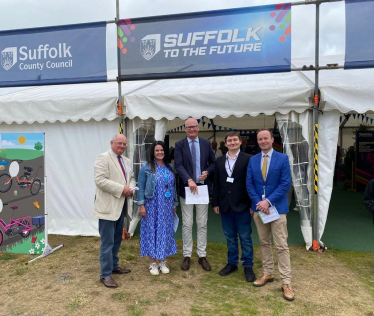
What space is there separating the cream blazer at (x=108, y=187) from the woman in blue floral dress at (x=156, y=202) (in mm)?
243

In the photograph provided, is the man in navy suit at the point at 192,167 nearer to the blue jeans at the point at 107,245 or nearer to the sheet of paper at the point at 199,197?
the sheet of paper at the point at 199,197

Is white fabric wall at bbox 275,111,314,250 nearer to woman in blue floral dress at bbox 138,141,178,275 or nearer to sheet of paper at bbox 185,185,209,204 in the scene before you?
sheet of paper at bbox 185,185,209,204

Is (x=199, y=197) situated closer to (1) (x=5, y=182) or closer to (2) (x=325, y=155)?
(2) (x=325, y=155)

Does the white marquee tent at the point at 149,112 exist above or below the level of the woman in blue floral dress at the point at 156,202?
above

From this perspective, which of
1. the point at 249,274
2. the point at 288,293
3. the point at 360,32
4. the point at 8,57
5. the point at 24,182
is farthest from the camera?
the point at 8,57

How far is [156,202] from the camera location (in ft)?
11.1

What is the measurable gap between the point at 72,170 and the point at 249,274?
3.20m

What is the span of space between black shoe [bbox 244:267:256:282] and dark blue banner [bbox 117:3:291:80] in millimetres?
2403

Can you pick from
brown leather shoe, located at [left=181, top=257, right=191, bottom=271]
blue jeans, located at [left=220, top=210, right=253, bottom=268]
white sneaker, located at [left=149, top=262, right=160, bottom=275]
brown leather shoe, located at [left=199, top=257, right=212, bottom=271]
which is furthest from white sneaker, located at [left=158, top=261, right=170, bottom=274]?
blue jeans, located at [left=220, top=210, right=253, bottom=268]

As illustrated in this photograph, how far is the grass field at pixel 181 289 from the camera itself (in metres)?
2.77

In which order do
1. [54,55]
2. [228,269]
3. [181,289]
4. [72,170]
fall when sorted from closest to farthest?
1. [181,289]
2. [228,269]
3. [54,55]
4. [72,170]

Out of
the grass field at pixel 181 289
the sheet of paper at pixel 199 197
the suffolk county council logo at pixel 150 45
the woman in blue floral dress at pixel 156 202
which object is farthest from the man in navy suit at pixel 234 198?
the suffolk county council logo at pixel 150 45

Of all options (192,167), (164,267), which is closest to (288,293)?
(164,267)

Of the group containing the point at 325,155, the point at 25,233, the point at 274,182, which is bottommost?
the point at 25,233
